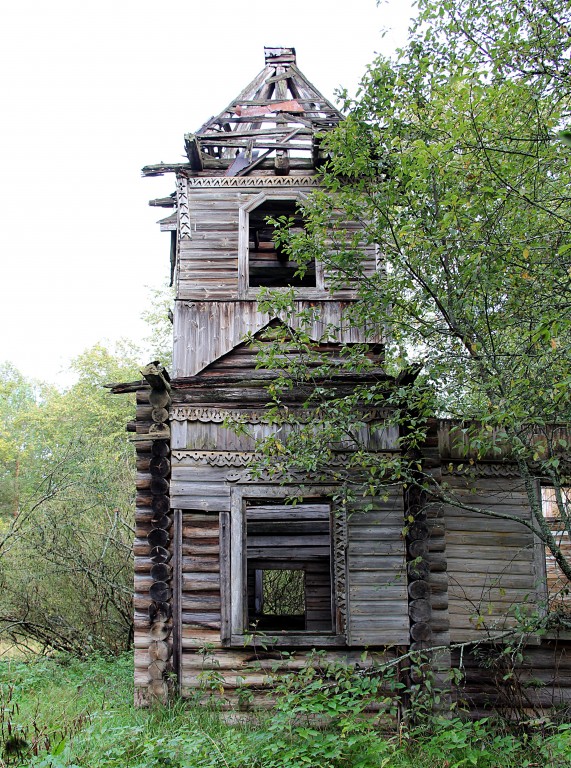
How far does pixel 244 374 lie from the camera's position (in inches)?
401

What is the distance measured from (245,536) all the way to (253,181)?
513 cm

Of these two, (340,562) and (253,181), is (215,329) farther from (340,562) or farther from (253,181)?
(340,562)

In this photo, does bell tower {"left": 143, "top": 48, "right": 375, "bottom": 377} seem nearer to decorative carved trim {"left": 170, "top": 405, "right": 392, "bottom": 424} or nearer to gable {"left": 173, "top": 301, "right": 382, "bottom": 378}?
gable {"left": 173, "top": 301, "right": 382, "bottom": 378}

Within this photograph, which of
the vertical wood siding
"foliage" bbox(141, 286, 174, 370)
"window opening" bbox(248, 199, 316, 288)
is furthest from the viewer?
"foliage" bbox(141, 286, 174, 370)

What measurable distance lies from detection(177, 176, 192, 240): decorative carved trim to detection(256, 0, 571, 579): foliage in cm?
239

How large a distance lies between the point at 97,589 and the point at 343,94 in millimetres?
9300

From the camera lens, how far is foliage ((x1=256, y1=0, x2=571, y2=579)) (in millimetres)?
7297

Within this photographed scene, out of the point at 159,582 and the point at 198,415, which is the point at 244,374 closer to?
the point at 198,415

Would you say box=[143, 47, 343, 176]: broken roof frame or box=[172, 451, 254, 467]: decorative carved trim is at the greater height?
box=[143, 47, 343, 176]: broken roof frame

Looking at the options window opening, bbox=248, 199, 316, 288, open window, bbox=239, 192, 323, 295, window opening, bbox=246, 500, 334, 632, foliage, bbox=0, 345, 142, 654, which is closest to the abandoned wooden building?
open window, bbox=239, 192, 323, 295

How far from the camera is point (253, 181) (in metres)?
11.2

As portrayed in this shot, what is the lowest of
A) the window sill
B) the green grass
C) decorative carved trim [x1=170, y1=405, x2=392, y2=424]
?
the green grass

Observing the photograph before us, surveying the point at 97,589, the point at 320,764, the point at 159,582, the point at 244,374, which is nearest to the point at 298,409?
the point at 244,374

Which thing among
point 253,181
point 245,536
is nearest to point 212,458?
point 245,536
